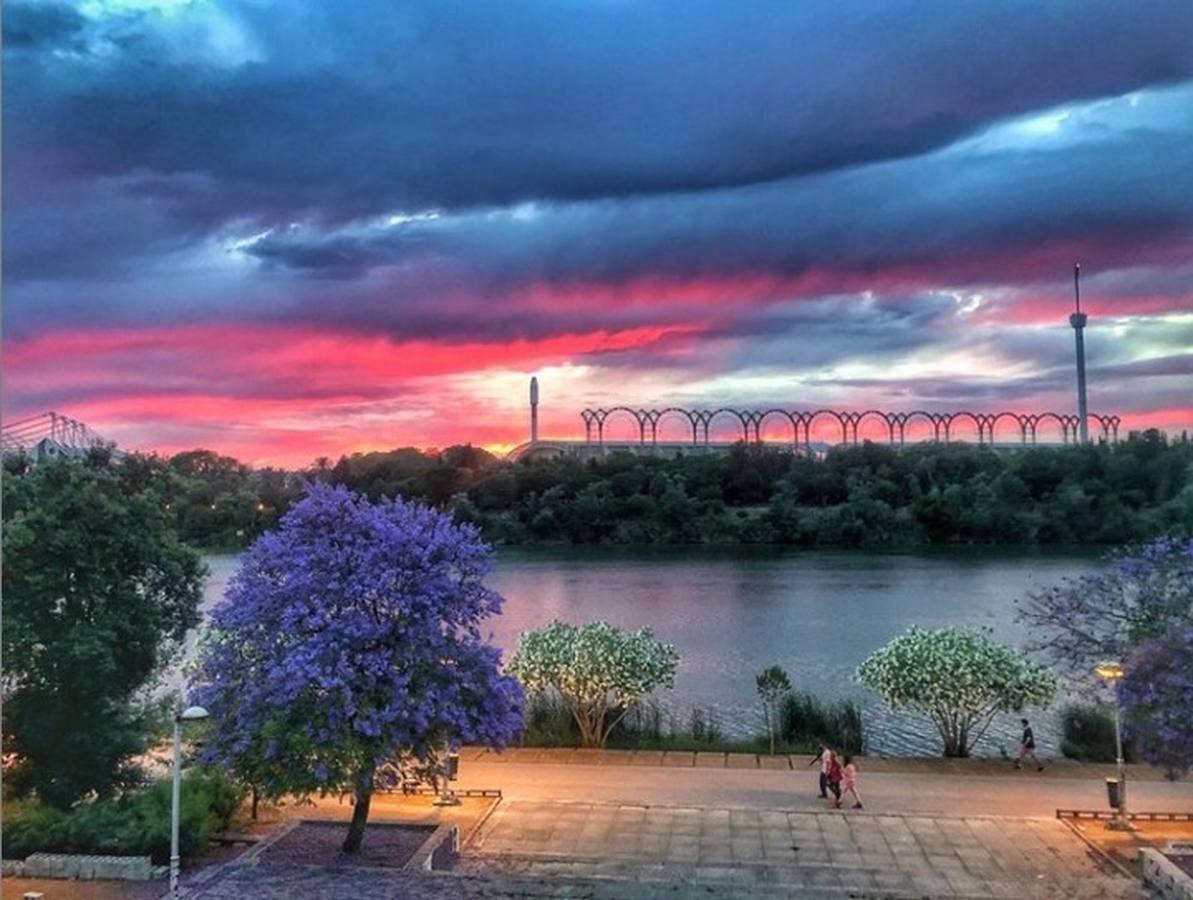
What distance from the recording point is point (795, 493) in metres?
68.5

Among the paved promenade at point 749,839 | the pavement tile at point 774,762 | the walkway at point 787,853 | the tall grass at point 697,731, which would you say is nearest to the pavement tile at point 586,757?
the paved promenade at point 749,839

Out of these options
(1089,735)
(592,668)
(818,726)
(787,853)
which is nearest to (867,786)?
(787,853)

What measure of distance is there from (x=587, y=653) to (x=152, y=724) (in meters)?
8.01

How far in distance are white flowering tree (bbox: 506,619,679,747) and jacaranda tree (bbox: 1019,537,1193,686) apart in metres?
6.49

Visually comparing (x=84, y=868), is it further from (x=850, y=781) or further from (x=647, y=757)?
(x=647, y=757)

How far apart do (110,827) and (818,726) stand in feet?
44.0

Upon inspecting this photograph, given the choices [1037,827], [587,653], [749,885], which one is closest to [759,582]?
[587,653]

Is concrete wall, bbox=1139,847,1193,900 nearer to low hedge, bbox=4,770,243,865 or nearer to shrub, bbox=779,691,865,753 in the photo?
shrub, bbox=779,691,865,753

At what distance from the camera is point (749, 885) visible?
1149cm

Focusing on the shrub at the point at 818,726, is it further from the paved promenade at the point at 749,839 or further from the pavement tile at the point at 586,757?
the pavement tile at the point at 586,757

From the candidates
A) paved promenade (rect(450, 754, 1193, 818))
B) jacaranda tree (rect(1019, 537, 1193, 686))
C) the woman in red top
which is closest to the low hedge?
paved promenade (rect(450, 754, 1193, 818))

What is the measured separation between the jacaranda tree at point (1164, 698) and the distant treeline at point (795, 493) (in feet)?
149

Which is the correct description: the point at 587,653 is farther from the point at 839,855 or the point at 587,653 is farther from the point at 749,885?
the point at 749,885

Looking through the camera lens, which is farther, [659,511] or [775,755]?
[659,511]
